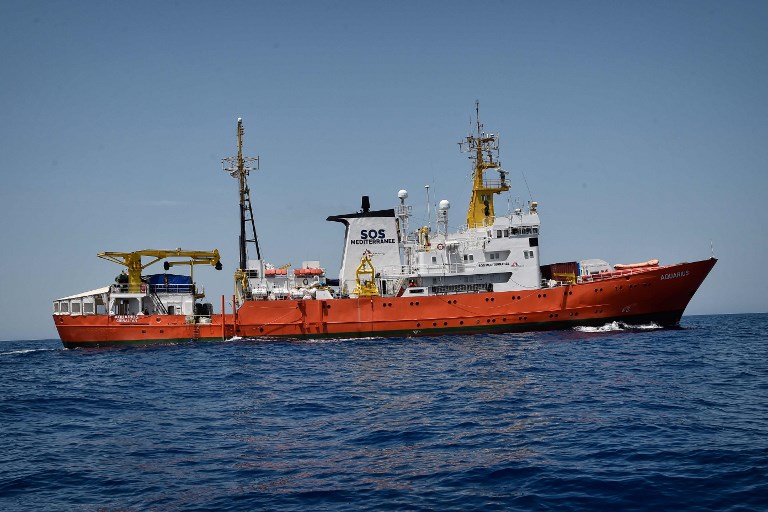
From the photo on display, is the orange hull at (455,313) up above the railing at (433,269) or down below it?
below

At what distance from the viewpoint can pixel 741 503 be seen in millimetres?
7223

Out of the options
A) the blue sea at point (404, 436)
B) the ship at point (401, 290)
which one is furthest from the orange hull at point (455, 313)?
the blue sea at point (404, 436)

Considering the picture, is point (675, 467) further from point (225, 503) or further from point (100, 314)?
point (100, 314)

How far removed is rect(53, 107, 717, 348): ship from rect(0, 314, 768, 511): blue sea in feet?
32.6

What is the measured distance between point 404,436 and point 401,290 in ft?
77.9

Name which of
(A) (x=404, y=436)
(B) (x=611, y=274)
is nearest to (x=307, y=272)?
(B) (x=611, y=274)

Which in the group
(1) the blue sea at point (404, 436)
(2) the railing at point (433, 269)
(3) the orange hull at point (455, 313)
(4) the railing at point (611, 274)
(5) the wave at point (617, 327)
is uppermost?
(2) the railing at point (433, 269)

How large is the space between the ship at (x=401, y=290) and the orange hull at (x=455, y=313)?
55 millimetres

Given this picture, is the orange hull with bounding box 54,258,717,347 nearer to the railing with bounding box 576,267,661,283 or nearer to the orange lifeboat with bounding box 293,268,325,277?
the railing with bounding box 576,267,661,283

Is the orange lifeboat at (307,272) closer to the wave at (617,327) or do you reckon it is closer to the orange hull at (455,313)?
the orange hull at (455,313)

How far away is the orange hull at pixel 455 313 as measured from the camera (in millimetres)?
31328

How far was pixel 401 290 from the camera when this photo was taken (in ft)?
114

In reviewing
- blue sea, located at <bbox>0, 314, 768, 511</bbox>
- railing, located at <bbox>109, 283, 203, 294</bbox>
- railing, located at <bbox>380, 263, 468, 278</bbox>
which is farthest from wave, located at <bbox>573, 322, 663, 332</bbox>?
railing, located at <bbox>109, 283, 203, 294</bbox>

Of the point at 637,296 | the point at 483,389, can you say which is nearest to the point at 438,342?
the point at 637,296
